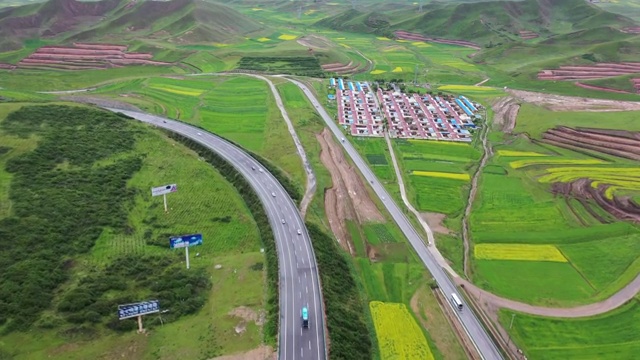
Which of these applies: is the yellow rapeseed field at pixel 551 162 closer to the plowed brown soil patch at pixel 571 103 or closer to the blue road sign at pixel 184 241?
the plowed brown soil patch at pixel 571 103

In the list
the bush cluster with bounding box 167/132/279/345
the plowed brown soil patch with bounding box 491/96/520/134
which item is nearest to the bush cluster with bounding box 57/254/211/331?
the bush cluster with bounding box 167/132/279/345

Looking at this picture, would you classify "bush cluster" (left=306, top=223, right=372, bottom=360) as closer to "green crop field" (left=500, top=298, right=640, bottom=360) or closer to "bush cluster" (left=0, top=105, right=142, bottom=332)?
"green crop field" (left=500, top=298, right=640, bottom=360)

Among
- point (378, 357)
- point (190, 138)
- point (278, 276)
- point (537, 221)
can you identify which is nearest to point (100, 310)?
point (278, 276)

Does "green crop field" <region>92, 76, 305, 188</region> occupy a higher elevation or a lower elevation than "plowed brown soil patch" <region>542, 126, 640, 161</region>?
higher

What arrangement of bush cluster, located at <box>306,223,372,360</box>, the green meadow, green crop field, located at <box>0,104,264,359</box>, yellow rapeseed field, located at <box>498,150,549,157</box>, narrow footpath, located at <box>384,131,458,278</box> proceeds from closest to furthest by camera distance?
green crop field, located at <box>0,104,264,359</box>, bush cluster, located at <box>306,223,372,360</box>, the green meadow, narrow footpath, located at <box>384,131,458,278</box>, yellow rapeseed field, located at <box>498,150,549,157</box>

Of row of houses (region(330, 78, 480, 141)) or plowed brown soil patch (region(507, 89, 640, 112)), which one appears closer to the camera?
row of houses (region(330, 78, 480, 141))

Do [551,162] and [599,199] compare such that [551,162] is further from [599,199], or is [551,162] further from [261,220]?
[261,220]

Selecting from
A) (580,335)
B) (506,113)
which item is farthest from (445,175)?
(506,113)
